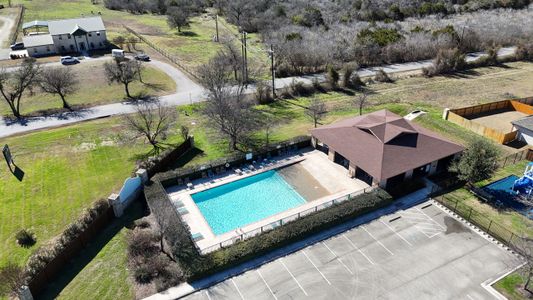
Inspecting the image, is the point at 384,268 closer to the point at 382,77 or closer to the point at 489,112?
the point at 489,112

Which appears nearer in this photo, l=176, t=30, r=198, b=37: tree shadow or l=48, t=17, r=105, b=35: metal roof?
l=48, t=17, r=105, b=35: metal roof

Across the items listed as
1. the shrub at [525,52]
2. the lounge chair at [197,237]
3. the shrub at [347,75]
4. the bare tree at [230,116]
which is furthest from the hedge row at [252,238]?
the shrub at [525,52]

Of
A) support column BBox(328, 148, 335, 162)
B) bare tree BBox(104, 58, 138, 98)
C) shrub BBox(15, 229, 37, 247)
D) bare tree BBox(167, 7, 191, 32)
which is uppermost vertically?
bare tree BBox(167, 7, 191, 32)

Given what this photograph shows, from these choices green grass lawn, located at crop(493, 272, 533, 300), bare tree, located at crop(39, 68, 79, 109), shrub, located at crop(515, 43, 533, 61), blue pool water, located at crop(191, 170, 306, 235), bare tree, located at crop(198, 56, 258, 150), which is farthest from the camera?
shrub, located at crop(515, 43, 533, 61)

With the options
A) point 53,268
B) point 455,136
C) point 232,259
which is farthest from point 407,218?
point 53,268

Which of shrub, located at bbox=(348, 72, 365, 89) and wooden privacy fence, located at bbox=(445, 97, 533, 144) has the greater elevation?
shrub, located at bbox=(348, 72, 365, 89)

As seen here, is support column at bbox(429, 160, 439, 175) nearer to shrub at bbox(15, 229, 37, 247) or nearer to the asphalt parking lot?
the asphalt parking lot

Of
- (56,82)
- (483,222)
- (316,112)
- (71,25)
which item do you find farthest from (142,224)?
(71,25)

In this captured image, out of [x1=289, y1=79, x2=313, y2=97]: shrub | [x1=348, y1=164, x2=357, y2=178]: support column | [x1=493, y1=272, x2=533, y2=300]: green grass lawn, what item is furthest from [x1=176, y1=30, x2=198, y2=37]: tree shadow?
[x1=493, y1=272, x2=533, y2=300]: green grass lawn
